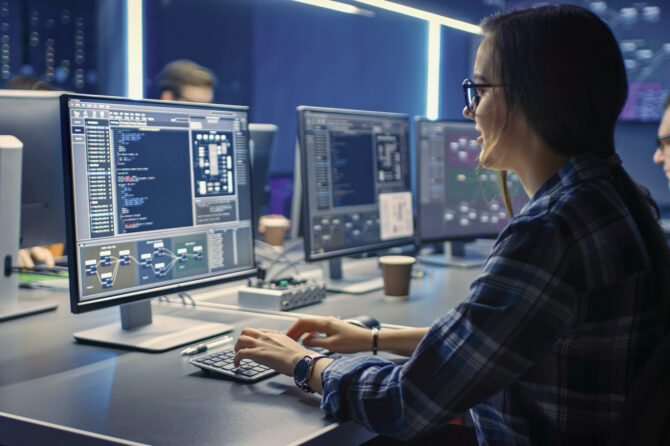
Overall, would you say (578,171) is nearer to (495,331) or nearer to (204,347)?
(495,331)

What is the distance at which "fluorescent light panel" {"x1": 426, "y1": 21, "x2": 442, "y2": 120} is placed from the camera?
5.41 metres

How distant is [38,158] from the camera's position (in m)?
1.65

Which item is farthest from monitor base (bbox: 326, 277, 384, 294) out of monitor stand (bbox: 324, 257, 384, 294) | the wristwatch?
the wristwatch

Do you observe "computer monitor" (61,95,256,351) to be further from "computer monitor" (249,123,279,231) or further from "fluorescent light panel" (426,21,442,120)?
"fluorescent light panel" (426,21,442,120)

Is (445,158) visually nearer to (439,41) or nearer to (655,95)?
(655,95)

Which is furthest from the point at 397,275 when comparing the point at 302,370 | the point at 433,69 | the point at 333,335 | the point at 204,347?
the point at 433,69

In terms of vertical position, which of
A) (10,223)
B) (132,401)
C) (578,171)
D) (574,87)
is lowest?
(132,401)

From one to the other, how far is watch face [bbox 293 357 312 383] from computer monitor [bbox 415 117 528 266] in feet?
4.12

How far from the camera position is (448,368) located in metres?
0.83

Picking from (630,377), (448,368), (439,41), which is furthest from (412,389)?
(439,41)

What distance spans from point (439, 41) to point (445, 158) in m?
3.36

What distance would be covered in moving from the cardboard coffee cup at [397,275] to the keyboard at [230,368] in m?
0.72

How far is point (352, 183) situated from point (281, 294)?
0.48m

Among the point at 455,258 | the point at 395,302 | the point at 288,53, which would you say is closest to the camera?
the point at 395,302
